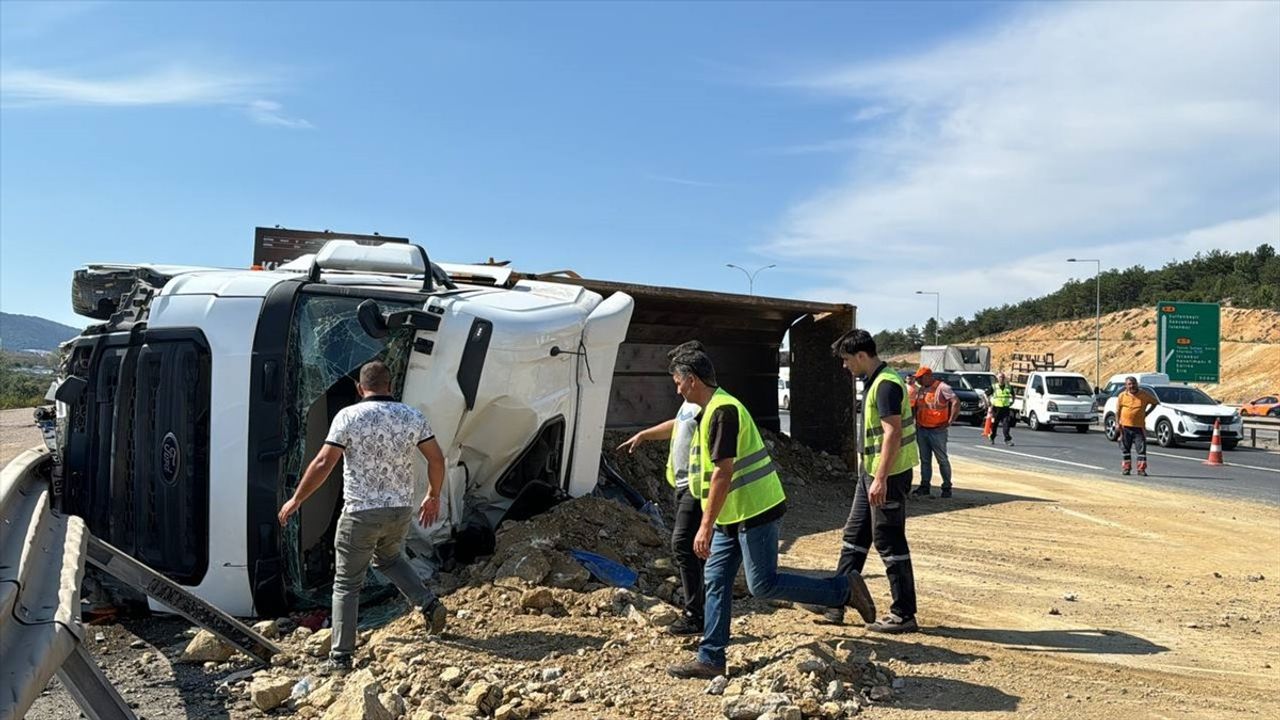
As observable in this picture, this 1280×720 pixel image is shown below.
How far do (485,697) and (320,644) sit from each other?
1.17 m

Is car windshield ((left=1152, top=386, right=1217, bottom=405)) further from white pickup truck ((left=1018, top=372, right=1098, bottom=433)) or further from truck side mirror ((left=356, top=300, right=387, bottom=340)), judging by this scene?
truck side mirror ((left=356, top=300, right=387, bottom=340))

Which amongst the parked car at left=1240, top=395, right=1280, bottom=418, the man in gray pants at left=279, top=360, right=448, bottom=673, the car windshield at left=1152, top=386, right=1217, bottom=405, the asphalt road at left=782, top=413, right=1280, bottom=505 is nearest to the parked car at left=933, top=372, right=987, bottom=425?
the asphalt road at left=782, top=413, right=1280, bottom=505

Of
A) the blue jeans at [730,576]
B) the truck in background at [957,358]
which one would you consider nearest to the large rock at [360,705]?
the blue jeans at [730,576]

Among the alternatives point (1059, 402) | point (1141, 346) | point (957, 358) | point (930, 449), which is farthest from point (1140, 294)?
point (930, 449)

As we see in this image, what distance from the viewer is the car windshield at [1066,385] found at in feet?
91.4

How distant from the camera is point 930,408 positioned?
36.8 feet

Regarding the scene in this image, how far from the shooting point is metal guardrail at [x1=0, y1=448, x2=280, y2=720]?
2.71 meters

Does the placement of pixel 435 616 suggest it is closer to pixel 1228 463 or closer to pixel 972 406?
pixel 1228 463

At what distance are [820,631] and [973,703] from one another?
1.18m

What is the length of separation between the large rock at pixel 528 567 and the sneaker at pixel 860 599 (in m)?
1.70

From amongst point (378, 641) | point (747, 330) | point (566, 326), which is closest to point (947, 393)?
point (747, 330)

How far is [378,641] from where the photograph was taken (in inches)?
204

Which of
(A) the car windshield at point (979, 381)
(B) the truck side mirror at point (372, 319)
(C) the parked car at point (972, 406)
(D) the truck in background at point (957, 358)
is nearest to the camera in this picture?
(B) the truck side mirror at point (372, 319)

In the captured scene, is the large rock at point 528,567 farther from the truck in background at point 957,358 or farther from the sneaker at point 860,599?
the truck in background at point 957,358
